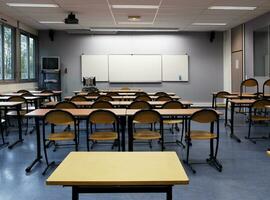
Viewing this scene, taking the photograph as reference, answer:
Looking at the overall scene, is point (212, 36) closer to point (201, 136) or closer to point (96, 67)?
point (96, 67)

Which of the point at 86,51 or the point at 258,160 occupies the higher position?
the point at 86,51

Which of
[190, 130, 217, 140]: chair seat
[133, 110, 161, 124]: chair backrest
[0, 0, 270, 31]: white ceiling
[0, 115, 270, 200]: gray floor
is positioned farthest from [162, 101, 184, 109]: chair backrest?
[0, 0, 270, 31]: white ceiling

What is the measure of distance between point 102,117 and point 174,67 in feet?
26.9

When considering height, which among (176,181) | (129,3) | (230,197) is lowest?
(230,197)

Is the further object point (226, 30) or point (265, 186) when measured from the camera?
point (226, 30)

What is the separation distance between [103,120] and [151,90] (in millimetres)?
7932

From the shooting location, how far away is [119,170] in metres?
1.71

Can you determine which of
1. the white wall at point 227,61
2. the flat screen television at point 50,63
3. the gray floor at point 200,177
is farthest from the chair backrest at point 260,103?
the flat screen television at point 50,63

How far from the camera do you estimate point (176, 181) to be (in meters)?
1.54

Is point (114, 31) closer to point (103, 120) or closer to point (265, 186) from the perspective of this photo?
point (103, 120)

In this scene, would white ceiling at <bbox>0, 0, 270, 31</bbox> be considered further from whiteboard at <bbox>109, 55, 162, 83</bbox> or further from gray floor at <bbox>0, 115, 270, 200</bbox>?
gray floor at <bbox>0, 115, 270, 200</bbox>

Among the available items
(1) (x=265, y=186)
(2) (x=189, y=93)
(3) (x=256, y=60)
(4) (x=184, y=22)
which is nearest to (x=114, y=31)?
(4) (x=184, y=22)

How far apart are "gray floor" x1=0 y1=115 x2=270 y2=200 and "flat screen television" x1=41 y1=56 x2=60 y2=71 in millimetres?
6155

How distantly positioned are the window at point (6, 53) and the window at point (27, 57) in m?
0.91
